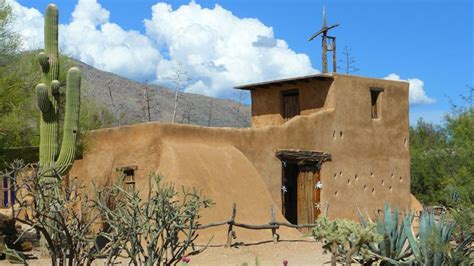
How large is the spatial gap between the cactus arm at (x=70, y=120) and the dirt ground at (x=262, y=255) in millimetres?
2016

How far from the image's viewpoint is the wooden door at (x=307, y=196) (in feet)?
64.5

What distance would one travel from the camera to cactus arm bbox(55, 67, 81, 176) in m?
14.0

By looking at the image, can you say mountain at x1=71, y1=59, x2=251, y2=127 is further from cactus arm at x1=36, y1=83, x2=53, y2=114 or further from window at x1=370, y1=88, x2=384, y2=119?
cactus arm at x1=36, y1=83, x2=53, y2=114


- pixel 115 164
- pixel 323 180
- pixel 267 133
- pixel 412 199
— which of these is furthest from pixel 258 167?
pixel 412 199

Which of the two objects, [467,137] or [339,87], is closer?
[467,137]

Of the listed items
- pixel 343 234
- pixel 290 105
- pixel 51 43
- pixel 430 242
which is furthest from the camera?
pixel 290 105

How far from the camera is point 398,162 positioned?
73.0 ft

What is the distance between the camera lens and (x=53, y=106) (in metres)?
14.6

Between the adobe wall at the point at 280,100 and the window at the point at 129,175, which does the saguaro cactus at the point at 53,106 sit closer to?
the window at the point at 129,175

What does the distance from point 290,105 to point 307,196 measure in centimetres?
335

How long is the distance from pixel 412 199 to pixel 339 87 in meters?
5.43

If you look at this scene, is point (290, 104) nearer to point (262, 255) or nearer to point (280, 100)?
point (280, 100)

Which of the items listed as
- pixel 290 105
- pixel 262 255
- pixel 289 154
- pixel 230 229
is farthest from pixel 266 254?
pixel 290 105

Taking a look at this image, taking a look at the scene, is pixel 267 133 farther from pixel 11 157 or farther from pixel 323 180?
pixel 11 157
